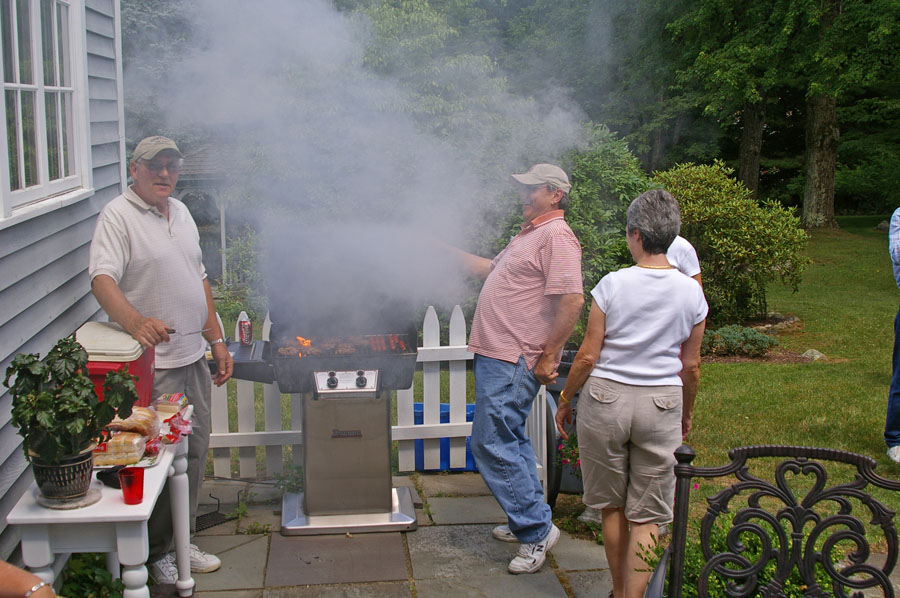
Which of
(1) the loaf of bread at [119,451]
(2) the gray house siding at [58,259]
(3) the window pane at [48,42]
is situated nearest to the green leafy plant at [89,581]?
(2) the gray house siding at [58,259]

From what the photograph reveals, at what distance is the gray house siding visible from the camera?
9.03 ft

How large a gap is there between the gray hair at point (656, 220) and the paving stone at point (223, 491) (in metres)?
2.64

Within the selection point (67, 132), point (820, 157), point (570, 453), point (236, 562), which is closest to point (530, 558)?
point (570, 453)

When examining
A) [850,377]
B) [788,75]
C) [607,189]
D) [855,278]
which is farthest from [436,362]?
[788,75]

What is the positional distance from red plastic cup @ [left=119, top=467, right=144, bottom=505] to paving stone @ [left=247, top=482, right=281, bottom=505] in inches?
75.8

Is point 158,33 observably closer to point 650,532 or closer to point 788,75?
point 650,532

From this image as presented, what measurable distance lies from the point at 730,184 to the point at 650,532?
24.2ft

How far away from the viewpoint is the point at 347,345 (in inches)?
159

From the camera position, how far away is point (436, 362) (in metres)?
4.82

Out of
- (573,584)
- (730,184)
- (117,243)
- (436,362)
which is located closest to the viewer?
(117,243)

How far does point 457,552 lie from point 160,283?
5.99 feet

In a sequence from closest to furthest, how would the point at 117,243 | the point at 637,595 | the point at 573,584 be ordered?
the point at 637,595, the point at 117,243, the point at 573,584

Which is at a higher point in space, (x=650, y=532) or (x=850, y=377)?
(x=650, y=532)

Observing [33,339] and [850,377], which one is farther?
[850,377]
